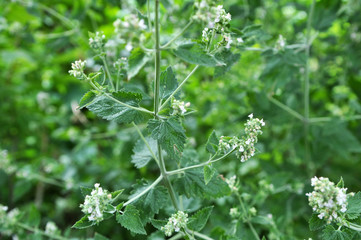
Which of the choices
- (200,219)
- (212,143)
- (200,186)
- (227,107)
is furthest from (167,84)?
(227,107)

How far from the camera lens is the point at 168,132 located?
1139 millimetres

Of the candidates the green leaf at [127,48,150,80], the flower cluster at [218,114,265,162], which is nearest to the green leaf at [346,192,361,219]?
the flower cluster at [218,114,265,162]

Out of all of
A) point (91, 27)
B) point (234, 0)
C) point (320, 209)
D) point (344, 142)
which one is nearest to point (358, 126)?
point (344, 142)

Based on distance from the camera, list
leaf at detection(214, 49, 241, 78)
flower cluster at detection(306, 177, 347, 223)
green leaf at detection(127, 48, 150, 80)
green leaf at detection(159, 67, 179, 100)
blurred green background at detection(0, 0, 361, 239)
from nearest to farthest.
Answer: flower cluster at detection(306, 177, 347, 223) < green leaf at detection(127, 48, 150, 80) < green leaf at detection(159, 67, 179, 100) < leaf at detection(214, 49, 241, 78) < blurred green background at detection(0, 0, 361, 239)

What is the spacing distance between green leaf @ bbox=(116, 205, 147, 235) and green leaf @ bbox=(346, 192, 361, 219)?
Answer: 67 centimetres

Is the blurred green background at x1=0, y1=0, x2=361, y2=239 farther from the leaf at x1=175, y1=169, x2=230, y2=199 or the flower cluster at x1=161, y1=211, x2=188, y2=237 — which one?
the flower cluster at x1=161, y1=211, x2=188, y2=237

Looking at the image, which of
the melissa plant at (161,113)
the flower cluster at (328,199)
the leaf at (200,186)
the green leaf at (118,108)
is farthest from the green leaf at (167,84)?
the flower cluster at (328,199)

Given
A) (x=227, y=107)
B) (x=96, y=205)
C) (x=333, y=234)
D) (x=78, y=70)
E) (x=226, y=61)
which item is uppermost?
(x=227, y=107)

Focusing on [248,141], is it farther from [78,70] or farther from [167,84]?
[78,70]

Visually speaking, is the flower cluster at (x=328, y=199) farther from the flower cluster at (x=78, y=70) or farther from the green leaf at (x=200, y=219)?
the flower cluster at (x=78, y=70)

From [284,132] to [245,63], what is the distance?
70cm

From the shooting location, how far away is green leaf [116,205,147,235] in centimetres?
114

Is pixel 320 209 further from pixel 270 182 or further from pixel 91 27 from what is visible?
pixel 91 27

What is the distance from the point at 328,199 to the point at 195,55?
57 centimetres
